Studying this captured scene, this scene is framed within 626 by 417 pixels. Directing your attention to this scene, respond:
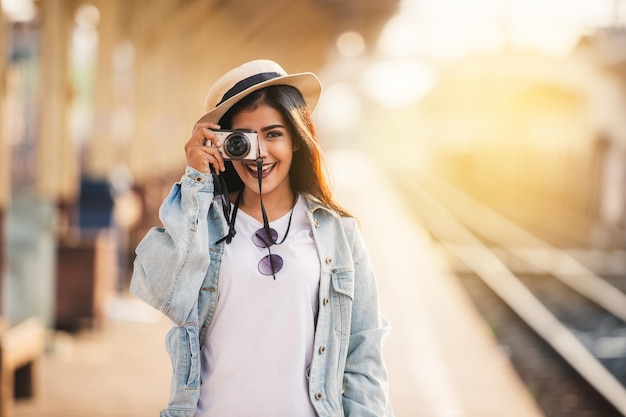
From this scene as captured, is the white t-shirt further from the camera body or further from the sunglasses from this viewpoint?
the camera body

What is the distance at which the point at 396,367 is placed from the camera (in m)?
7.67

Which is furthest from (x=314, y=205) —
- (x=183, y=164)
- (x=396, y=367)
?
(x=183, y=164)

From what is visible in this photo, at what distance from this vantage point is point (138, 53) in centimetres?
1008

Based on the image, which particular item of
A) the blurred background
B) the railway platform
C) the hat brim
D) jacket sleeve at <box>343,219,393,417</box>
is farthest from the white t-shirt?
the blurred background

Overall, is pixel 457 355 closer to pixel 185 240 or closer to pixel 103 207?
pixel 103 207

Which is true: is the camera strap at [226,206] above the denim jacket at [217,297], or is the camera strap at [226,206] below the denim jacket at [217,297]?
above

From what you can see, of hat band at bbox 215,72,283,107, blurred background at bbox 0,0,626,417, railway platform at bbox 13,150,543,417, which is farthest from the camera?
blurred background at bbox 0,0,626,417

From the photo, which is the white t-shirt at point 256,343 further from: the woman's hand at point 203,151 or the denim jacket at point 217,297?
the woman's hand at point 203,151

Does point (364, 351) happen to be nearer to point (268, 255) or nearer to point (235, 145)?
point (268, 255)

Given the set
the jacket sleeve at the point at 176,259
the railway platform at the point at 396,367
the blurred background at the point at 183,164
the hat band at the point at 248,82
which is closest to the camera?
the jacket sleeve at the point at 176,259

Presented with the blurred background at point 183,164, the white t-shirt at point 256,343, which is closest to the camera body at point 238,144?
the white t-shirt at point 256,343

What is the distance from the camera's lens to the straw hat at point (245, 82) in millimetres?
2311

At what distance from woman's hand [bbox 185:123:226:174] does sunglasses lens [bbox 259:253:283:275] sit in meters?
0.25

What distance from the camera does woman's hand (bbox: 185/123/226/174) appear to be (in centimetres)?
228
